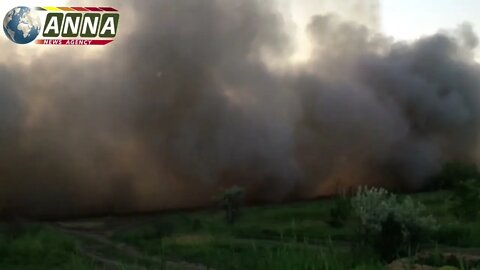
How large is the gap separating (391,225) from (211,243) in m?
7.38

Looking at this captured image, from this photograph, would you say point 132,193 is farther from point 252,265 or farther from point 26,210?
point 252,265

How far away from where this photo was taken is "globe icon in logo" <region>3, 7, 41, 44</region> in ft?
115

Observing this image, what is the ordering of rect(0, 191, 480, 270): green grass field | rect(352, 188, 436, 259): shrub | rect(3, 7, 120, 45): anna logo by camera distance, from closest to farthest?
rect(0, 191, 480, 270): green grass field, rect(352, 188, 436, 259): shrub, rect(3, 7, 120, 45): anna logo

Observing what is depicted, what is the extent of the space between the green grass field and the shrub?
18.7 inches

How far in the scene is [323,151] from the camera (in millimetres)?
49469

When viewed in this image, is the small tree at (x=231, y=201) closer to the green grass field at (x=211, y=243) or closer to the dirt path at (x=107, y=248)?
the green grass field at (x=211, y=243)

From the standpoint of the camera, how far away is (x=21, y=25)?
36438mm

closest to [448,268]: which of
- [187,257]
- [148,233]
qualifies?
[187,257]

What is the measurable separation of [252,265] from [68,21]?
21.9 m

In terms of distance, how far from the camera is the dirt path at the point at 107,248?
18391 millimetres

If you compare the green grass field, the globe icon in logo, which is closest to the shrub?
the green grass field

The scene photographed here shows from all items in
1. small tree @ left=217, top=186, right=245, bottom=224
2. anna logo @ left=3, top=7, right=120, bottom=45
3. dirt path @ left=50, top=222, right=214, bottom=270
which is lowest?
dirt path @ left=50, top=222, right=214, bottom=270

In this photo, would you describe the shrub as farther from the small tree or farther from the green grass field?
the small tree

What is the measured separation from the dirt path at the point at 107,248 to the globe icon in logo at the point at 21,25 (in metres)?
11.1
